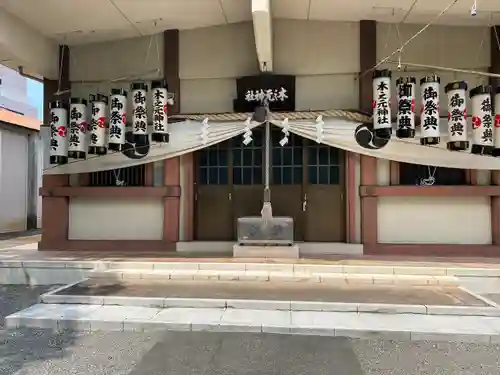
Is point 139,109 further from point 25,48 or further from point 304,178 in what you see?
point 304,178

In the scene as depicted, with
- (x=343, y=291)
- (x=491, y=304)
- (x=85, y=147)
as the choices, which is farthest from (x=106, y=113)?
(x=491, y=304)

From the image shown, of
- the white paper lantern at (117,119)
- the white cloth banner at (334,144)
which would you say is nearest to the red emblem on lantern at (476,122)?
the white cloth banner at (334,144)

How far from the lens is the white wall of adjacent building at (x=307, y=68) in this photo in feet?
26.5

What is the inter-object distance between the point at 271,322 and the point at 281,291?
1149 millimetres

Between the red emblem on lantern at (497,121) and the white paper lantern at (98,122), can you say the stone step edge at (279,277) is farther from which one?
the red emblem on lantern at (497,121)

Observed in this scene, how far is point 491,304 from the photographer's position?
5.29m

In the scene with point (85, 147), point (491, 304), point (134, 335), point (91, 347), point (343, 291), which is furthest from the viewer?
point (85, 147)

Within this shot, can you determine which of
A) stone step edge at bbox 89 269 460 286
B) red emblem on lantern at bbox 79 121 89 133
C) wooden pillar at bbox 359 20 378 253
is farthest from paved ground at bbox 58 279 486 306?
red emblem on lantern at bbox 79 121 89 133

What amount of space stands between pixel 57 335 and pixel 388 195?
5935 mm

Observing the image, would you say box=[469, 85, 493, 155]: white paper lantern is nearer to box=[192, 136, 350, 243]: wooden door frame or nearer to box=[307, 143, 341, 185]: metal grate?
box=[192, 136, 350, 243]: wooden door frame

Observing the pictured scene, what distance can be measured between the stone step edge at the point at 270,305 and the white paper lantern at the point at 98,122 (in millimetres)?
3232

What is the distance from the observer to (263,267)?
6.87 metres

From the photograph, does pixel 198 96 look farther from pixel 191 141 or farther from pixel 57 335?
pixel 57 335

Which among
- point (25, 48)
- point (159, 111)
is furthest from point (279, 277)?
point (25, 48)
